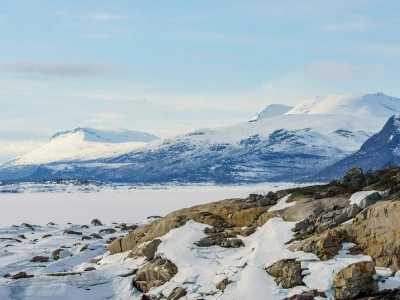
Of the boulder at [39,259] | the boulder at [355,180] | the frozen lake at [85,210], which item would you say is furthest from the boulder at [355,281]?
the frozen lake at [85,210]

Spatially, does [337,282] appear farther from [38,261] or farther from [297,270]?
[38,261]

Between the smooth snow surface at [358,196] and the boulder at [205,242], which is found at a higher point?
the smooth snow surface at [358,196]

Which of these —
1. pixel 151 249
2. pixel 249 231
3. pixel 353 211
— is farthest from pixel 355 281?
pixel 151 249

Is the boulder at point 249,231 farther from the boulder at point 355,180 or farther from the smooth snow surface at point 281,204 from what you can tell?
the boulder at point 355,180

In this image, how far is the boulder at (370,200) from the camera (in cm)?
2452

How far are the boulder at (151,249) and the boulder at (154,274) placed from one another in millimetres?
839

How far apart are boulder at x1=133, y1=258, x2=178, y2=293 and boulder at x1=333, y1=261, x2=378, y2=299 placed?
7.94 metres

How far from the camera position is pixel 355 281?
19.6m

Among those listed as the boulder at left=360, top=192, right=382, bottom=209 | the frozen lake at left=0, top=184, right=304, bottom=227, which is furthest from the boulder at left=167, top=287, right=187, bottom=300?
the frozen lake at left=0, top=184, right=304, bottom=227

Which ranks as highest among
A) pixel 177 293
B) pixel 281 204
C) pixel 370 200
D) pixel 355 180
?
pixel 355 180

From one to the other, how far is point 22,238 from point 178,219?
22.6 metres

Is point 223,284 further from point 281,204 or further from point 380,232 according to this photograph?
point 281,204

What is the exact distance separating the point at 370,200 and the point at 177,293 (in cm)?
885

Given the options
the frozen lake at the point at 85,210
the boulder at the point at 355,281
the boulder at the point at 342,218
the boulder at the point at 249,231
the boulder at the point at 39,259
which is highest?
the boulder at the point at 342,218
